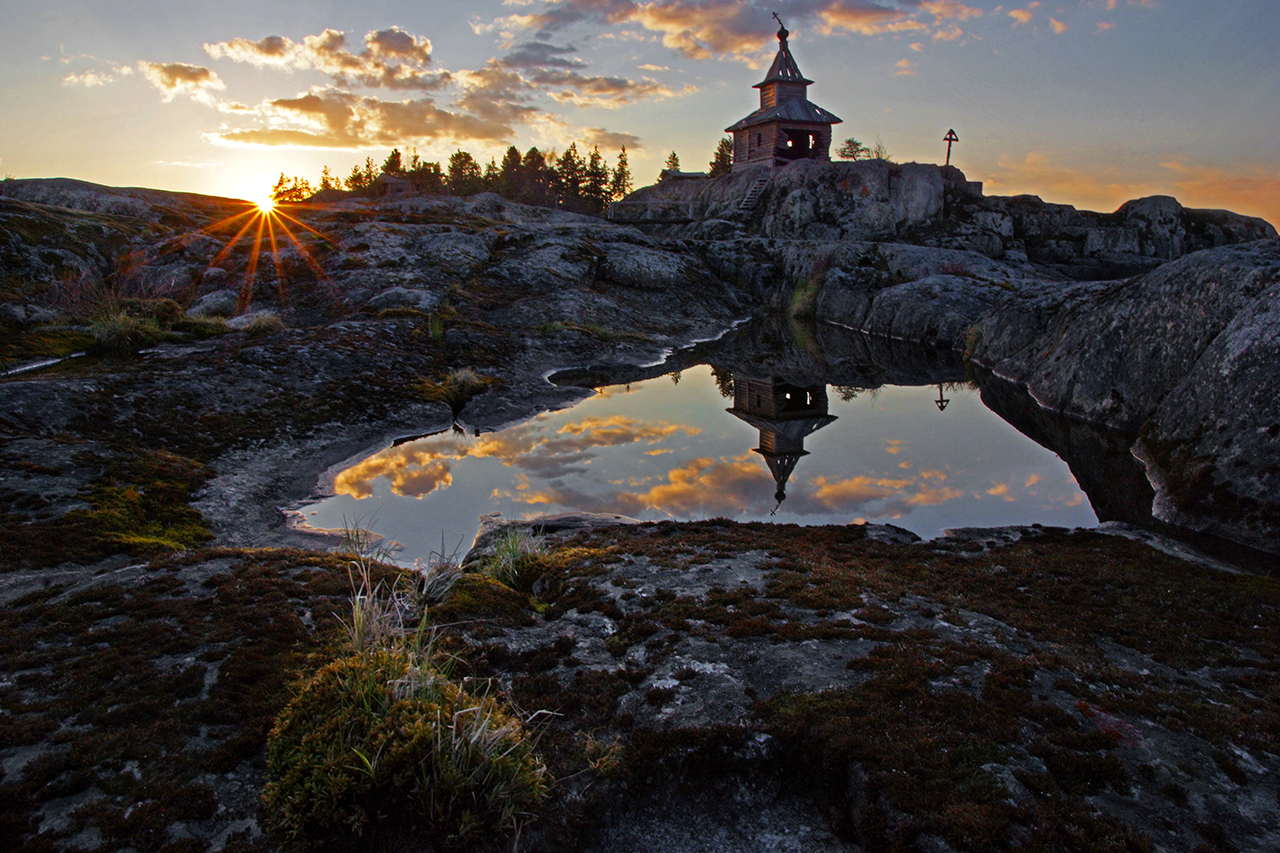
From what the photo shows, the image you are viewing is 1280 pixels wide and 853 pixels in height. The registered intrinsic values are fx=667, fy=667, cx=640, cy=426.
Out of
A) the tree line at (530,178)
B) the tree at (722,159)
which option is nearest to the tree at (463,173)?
the tree line at (530,178)

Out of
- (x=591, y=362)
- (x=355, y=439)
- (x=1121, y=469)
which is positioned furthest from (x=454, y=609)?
(x=591, y=362)

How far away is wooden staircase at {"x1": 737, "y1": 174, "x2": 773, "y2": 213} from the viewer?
7950cm

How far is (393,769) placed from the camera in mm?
4852

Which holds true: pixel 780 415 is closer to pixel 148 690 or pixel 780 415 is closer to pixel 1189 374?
pixel 1189 374

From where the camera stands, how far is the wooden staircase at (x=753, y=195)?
7950 cm

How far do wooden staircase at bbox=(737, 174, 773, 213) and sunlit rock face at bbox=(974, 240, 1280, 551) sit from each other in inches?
2139

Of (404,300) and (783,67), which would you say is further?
(783,67)

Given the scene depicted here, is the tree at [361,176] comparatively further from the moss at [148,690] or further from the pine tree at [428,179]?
the moss at [148,690]

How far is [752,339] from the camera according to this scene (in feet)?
141

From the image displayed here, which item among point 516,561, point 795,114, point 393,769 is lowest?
point 516,561

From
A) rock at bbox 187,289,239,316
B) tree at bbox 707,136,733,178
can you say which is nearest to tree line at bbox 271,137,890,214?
tree at bbox 707,136,733,178

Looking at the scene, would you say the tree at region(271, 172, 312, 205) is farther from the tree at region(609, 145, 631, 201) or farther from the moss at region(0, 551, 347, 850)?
the moss at region(0, 551, 347, 850)

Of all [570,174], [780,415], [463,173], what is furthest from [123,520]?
[463,173]

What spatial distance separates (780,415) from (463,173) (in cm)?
13919
